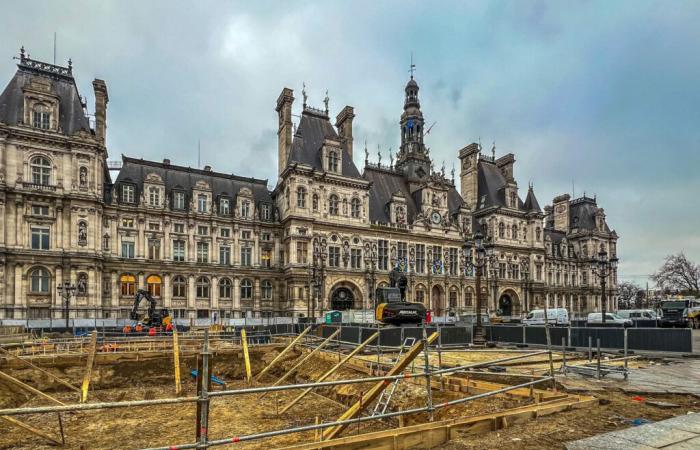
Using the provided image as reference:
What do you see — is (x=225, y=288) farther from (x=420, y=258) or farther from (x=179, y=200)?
(x=420, y=258)

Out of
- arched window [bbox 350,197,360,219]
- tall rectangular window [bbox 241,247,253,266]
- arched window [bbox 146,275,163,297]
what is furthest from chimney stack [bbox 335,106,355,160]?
arched window [bbox 146,275,163,297]

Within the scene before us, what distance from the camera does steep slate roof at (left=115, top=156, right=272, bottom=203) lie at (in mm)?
47844

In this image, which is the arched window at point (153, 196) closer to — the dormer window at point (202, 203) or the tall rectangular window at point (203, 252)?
the dormer window at point (202, 203)

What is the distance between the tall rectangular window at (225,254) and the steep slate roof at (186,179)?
6.08 metres

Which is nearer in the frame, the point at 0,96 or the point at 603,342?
the point at 603,342

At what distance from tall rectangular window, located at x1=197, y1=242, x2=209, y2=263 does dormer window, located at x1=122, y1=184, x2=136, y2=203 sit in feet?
26.7

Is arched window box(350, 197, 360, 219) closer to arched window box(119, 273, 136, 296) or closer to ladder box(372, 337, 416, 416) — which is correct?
arched window box(119, 273, 136, 296)

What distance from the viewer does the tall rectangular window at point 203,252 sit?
48.7 m

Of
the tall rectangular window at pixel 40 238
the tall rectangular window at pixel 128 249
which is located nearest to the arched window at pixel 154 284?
the tall rectangular window at pixel 128 249

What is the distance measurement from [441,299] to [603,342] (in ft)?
116

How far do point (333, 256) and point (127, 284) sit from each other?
21.6 m

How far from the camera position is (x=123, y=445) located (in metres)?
12.0

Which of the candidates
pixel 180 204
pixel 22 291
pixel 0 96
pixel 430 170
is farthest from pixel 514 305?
pixel 0 96

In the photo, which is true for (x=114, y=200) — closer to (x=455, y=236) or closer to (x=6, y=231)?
(x=6, y=231)
